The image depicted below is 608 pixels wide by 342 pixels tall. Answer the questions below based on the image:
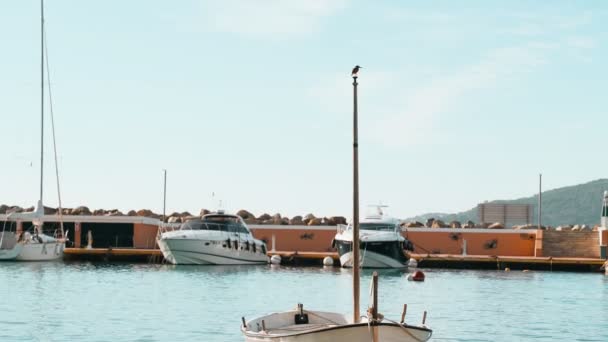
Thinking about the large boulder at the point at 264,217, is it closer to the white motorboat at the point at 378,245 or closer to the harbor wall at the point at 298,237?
the harbor wall at the point at 298,237

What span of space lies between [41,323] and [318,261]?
3385 centimetres

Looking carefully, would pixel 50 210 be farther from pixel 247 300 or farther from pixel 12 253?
pixel 247 300

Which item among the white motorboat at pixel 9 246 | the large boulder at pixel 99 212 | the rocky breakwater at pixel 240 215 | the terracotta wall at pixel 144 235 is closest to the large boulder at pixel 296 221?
the rocky breakwater at pixel 240 215

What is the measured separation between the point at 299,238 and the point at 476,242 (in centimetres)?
1181

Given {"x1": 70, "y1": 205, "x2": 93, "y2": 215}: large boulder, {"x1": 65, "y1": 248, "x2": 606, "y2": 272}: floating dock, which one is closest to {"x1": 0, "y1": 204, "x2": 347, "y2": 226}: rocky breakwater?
{"x1": 70, "y1": 205, "x2": 93, "y2": 215}: large boulder

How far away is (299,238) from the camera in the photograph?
70.4 meters

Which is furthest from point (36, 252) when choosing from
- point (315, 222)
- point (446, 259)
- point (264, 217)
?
point (446, 259)

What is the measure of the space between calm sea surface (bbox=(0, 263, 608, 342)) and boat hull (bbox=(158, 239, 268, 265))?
36.6 inches

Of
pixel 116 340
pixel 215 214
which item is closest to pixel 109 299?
pixel 116 340

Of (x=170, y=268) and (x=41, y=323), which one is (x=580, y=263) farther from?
(x=41, y=323)

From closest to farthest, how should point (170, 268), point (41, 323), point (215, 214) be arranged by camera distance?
point (41, 323), point (170, 268), point (215, 214)

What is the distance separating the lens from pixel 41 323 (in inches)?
1207

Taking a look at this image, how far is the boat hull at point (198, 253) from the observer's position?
59.8m

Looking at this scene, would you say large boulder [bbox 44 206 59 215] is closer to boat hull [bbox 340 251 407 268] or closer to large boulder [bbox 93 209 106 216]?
large boulder [bbox 93 209 106 216]
